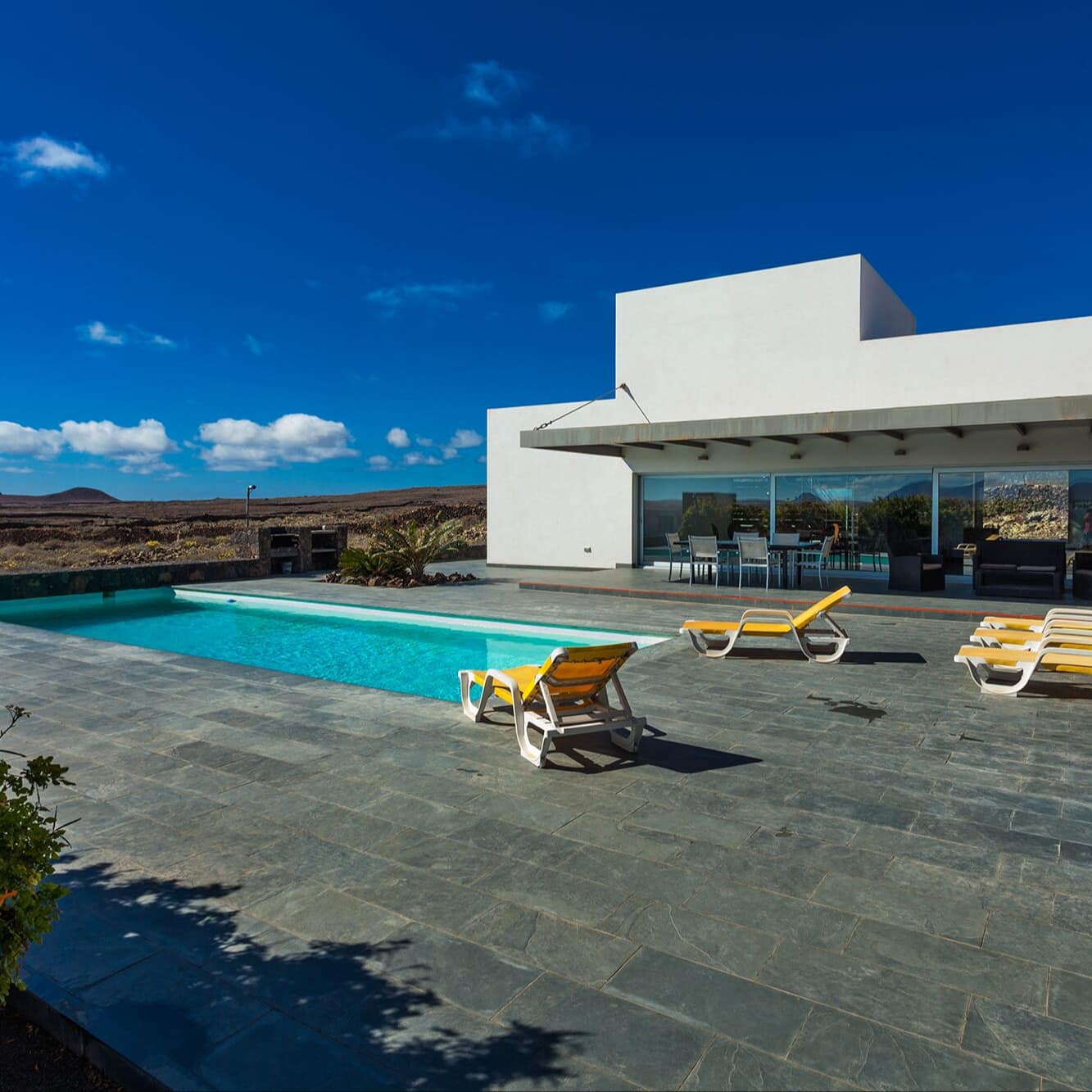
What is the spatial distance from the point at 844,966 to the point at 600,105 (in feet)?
80.5

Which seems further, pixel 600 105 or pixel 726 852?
pixel 600 105

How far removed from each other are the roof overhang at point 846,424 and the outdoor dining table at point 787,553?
7.15 ft

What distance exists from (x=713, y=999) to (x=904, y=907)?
3.52 ft

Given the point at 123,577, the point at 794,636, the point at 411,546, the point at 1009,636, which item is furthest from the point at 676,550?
the point at 123,577

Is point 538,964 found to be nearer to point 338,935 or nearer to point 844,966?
point 338,935

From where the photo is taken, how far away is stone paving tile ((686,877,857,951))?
2805 mm

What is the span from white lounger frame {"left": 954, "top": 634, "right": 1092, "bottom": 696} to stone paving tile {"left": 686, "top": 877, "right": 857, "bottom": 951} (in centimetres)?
429

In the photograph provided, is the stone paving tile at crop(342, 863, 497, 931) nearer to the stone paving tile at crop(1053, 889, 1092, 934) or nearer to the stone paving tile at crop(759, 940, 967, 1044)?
the stone paving tile at crop(759, 940, 967, 1044)

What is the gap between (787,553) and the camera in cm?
1504

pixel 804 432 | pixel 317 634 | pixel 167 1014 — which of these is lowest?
pixel 317 634

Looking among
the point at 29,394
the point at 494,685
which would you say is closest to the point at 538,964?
the point at 494,685

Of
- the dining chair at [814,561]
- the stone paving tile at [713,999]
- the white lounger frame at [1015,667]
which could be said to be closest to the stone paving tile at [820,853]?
the stone paving tile at [713,999]

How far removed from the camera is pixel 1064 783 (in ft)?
14.4

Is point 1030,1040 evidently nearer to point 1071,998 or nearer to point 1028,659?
point 1071,998
